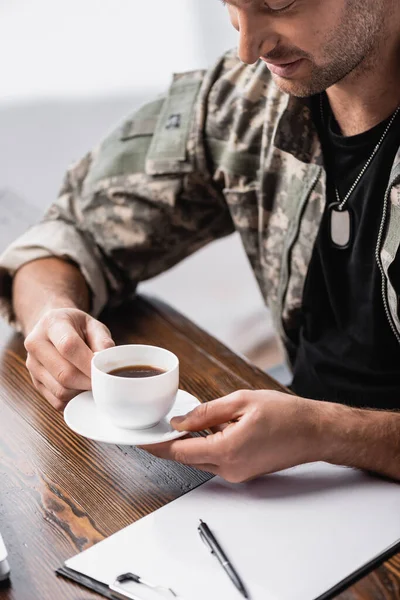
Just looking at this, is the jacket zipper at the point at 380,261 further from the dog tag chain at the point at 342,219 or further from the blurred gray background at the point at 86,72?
the blurred gray background at the point at 86,72

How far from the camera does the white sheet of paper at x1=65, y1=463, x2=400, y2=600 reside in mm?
846

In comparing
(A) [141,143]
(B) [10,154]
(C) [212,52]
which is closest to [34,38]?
(B) [10,154]

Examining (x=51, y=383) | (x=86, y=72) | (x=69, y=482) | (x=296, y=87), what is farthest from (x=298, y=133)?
(x=86, y=72)

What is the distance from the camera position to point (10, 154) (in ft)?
9.00

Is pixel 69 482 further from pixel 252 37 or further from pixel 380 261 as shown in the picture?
pixel 252 37

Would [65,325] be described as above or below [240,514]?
above

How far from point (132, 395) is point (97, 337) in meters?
0.22

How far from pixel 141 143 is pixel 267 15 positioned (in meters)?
0.42

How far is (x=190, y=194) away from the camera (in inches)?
62.2

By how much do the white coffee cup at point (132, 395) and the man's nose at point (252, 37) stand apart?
1.65 ft

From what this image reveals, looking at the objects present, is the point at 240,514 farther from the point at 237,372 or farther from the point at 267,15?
the point at 267,15

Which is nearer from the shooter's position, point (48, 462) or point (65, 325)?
point (48, 462)

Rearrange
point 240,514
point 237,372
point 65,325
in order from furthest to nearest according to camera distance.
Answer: point 237,372, point 65,325, point 240,514

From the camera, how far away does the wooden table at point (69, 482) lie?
2.86 feet
